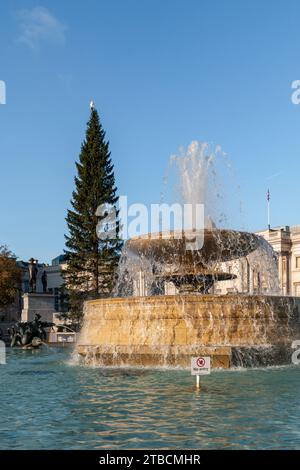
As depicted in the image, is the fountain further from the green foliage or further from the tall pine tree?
the green foliage

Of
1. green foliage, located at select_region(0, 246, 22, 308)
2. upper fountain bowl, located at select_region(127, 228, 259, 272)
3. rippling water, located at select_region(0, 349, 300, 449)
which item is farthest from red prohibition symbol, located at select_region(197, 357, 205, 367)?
green foliage, located at select_region(0, 246, 22, 308)

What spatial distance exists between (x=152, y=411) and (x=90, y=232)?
1620 inches

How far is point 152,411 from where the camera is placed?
31.1 feet

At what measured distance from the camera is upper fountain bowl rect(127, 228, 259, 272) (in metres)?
19.8

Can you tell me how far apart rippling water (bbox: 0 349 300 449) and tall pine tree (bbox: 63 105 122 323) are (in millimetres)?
34255

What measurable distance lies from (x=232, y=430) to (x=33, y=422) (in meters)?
2.67

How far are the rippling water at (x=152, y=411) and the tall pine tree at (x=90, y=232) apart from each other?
34255 mm

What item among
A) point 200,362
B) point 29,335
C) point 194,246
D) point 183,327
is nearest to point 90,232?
point 29,335

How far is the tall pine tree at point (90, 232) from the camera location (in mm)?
49125

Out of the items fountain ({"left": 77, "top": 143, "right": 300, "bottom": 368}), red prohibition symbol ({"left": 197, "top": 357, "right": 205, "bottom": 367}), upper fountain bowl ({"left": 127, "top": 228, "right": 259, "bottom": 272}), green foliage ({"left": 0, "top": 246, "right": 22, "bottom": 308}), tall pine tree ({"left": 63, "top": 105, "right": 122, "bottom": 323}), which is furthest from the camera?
green foliage ({"left": 0, "top": 246, "right": 22, "bottom": 308})

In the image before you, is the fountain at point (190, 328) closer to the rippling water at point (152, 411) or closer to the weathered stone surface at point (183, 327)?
the weathered stone surface at point (183, 327)

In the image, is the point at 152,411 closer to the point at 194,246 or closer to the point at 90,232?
the point at 194,246

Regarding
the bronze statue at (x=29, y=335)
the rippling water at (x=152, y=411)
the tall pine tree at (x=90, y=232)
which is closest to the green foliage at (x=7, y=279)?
the tall pine tree at (x=90, y=232)
